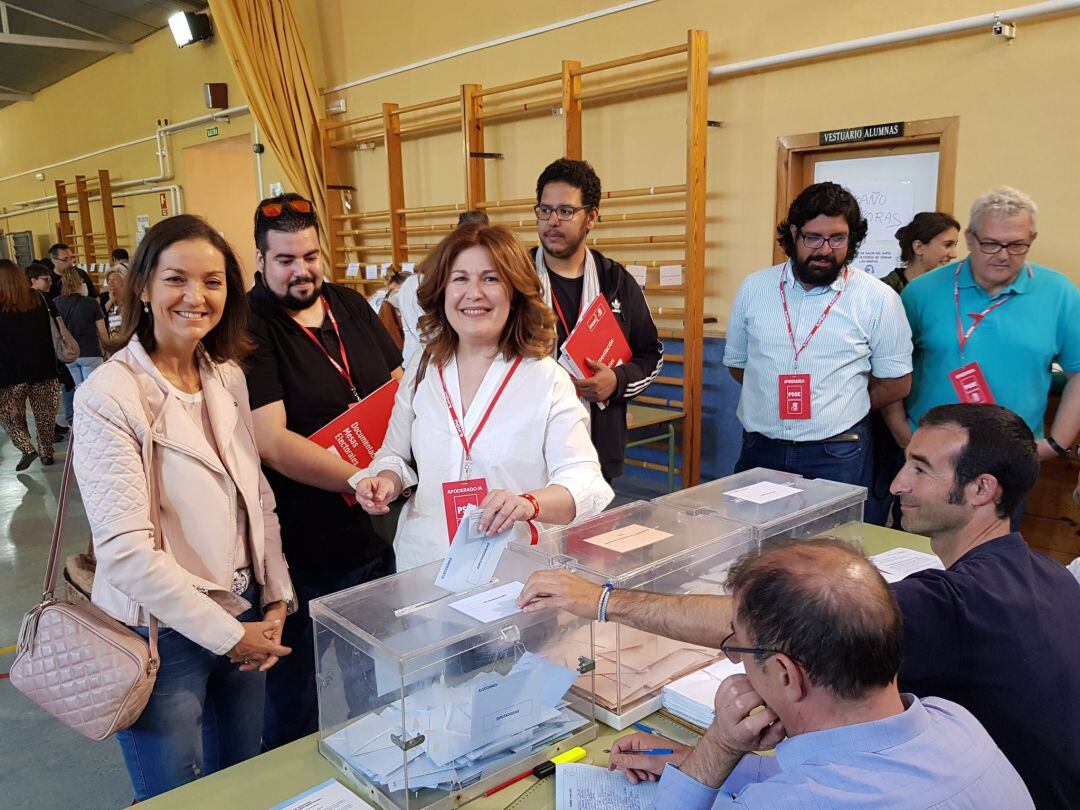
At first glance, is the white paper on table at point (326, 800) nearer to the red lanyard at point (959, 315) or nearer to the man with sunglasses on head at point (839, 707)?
the man with sunglasses on head at point (839, 707)

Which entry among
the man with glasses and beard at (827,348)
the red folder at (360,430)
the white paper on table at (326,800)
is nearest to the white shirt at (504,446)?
the red folder at (360,430)

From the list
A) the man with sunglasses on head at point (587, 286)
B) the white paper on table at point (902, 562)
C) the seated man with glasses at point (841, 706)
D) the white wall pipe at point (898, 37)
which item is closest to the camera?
the seated man with glasses at point (841, 706)

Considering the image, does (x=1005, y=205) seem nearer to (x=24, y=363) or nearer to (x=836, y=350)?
(x=836, y=350)

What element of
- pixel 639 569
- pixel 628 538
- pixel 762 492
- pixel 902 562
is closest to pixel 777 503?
pixel 762 492

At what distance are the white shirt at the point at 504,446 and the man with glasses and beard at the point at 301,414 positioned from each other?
0.30m

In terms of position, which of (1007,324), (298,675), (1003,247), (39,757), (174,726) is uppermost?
(1003,247)

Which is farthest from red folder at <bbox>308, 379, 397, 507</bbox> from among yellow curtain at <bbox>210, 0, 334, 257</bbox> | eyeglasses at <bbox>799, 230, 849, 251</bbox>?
yellow curtain at <bbox>210, 0, 334, 257</bbox>

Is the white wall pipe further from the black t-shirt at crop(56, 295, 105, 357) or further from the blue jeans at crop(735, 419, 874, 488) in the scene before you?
the black t-shirt at crop(56, 295, 105, 357)

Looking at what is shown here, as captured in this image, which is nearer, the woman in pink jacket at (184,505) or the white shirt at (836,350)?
the woman in pink jacket at (184,505)

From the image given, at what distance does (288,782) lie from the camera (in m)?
1.24

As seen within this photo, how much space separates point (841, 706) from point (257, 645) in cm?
108

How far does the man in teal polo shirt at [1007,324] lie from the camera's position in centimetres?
252

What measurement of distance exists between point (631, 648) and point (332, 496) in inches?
37.1

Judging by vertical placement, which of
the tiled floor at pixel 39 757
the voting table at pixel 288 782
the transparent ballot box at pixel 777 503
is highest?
the transparent ballot box at pixel 777 503
